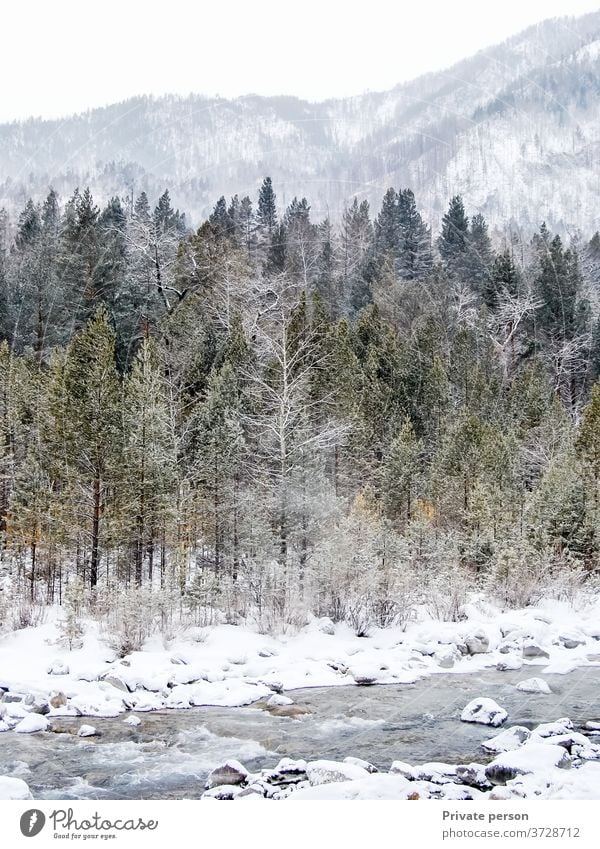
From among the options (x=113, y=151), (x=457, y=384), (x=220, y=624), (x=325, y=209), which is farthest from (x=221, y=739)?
(x=113, y=151)

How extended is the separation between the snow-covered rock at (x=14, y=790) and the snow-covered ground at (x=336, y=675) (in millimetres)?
35

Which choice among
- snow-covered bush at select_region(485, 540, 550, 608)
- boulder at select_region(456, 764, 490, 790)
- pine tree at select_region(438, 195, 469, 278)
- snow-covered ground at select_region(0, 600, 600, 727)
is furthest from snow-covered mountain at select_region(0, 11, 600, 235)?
boulder at select_region(456, 764, 490, 790)

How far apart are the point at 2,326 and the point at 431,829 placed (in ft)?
134

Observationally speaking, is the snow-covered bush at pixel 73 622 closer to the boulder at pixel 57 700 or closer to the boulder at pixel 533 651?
the boulder at pixel 57 700

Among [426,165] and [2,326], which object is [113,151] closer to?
[426,165]

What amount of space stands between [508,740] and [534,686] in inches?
114

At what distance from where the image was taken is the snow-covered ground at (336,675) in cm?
726

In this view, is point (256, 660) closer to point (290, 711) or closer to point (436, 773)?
point (290, 711)

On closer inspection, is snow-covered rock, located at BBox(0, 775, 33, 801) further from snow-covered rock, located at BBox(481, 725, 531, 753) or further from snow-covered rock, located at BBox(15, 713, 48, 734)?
snow-covered rock, located at BBox(481, 725, 531, 753)

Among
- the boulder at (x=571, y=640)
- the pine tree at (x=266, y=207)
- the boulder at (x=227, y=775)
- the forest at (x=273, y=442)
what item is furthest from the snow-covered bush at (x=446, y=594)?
the pine tree at (x=266, y=207)

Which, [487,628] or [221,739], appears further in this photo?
[487,628]

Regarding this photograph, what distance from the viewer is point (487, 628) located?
48.0 ft

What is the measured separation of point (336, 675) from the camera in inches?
482

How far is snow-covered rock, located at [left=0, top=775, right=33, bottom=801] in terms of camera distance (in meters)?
6.73
